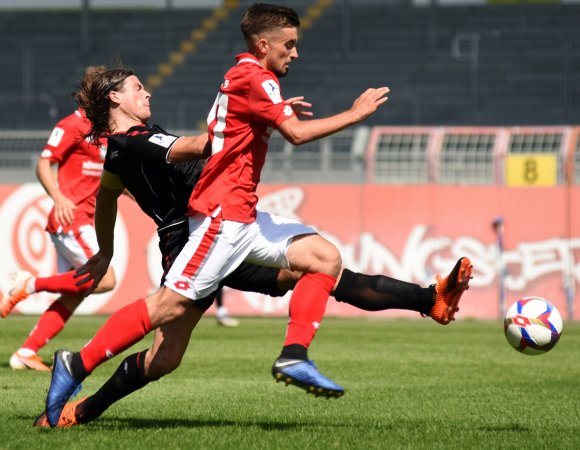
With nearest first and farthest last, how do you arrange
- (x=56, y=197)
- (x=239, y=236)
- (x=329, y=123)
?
1. (x=329, y=123)
2. (x=239, y=236)
3. (x=56, y=197)

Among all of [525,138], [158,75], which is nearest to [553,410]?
[525,138]

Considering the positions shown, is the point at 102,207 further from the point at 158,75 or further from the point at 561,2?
the point at 561,2

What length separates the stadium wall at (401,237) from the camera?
17.4 metres

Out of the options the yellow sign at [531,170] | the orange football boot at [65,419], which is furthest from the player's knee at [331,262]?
the yellow sign at [531,170]

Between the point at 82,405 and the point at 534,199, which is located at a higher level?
the point at 82,405

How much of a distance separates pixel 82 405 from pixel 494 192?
13.0 m

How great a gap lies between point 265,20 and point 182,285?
1.29 metres

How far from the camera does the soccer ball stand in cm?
615

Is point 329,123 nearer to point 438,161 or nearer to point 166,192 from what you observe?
point 166,192

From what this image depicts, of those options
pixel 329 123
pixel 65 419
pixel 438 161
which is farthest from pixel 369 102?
pixel 438 161

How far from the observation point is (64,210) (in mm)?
8578

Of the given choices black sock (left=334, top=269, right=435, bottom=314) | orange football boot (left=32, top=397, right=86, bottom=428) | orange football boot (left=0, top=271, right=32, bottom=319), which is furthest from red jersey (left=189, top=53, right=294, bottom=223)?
orange football boot (left=0, top=271, right=32, bottom=319)

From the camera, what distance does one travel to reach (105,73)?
5.73m

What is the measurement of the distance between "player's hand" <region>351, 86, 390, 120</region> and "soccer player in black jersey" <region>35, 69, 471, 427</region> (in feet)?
1.19
